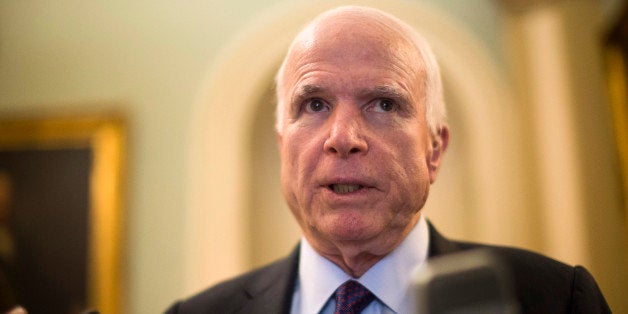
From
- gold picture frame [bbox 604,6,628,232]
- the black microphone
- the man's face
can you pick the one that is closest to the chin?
the man's face

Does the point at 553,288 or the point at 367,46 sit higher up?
the point at 367,46

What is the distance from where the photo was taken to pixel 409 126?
936mm

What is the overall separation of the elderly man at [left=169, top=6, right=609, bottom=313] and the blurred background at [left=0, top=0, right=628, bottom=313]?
0.75 meters

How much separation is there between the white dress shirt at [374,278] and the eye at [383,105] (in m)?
0.23

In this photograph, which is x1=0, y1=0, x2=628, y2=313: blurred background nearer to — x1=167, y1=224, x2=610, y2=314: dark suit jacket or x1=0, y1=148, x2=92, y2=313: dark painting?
x1=0, y1=148, x2=92, y2=313: dark painting

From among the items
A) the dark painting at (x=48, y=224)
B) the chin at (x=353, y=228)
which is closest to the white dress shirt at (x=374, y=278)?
the chin at (x=353, y=228)

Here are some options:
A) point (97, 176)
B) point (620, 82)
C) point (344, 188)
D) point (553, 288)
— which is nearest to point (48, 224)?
point (97, 176)

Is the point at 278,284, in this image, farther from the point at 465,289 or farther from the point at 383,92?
the point at 465,289

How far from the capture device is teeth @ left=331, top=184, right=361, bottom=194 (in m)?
0.88

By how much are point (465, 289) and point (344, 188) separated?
1.35ft

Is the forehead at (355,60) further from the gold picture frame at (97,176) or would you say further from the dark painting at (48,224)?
the dark painting at (48,224)

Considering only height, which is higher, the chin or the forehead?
the forehead

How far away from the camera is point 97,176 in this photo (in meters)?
3.43

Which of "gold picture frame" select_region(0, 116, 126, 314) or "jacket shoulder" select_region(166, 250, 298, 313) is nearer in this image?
"jacket shoulder" select_region(166, 250, 298, 313)
